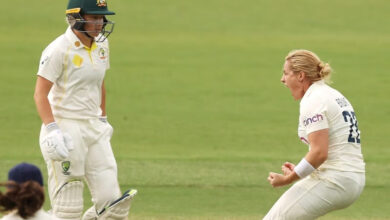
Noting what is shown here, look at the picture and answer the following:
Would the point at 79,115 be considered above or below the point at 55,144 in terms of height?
above

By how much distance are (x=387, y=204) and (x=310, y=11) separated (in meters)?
16.0

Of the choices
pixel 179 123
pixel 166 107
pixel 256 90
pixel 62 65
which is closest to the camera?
pixel 62 65

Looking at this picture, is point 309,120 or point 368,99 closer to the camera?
point 309,120

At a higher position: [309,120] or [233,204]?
[309,120]

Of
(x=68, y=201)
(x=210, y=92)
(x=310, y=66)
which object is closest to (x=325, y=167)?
(x=310, y=66)

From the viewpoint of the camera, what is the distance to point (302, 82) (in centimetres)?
714

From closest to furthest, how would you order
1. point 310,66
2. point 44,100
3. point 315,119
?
point 315,119
point 310,66
point 44,100

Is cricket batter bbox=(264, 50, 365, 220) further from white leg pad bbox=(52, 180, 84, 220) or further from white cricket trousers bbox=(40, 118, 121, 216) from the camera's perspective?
white leg pad bbox=(52, 180, 84, 220)

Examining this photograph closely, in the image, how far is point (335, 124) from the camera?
22.7 feet

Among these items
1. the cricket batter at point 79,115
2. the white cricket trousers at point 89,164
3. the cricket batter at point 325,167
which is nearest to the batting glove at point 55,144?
the cricket batter at point 79,115

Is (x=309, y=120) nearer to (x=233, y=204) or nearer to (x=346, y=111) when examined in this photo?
(x=346, y=111)

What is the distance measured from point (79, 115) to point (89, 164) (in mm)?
403

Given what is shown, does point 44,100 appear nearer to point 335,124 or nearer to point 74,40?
point 74,40

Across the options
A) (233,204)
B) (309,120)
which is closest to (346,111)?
(309,120)
